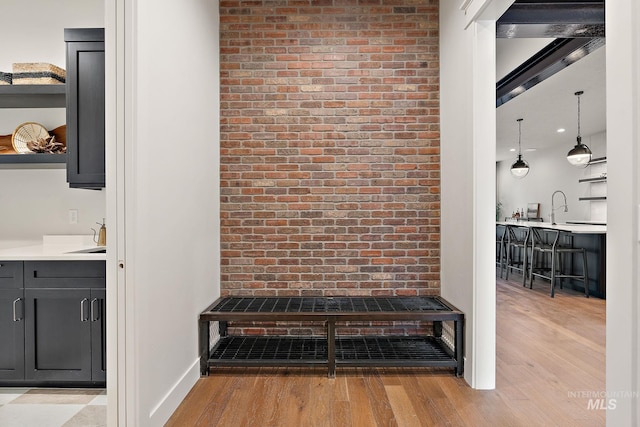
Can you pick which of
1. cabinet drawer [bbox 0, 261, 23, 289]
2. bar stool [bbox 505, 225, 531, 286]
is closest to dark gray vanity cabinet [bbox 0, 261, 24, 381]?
cabinet drawer [bbox 0, 261, 23, 289]

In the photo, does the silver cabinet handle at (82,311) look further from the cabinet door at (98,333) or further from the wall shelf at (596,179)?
the wall shelf at (596,179)

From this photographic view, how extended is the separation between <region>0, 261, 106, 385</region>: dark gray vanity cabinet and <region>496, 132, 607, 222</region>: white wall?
8.96m

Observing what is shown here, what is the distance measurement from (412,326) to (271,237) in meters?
1.36

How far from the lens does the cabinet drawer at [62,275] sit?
2.28 m

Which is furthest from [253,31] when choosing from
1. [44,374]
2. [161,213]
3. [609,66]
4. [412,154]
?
[44,374]

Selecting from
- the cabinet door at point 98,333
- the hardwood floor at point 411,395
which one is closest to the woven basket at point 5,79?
the cabinet door at point 98,333

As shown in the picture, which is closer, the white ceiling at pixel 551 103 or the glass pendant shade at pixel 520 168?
the white ceiling at pixel 551 103

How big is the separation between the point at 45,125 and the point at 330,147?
2.17 metres

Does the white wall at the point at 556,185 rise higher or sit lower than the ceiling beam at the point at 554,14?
lower

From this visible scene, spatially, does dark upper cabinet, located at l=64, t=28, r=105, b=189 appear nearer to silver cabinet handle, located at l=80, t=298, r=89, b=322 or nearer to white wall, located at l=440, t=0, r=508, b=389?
silver cabinet handle, located at l=80, t=298, r=89, b=322

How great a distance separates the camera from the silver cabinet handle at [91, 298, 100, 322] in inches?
89.8

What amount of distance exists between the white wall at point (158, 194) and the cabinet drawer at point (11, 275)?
0.98m

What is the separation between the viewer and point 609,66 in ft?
4.14

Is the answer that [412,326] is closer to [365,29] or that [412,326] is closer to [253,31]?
[365,29]
